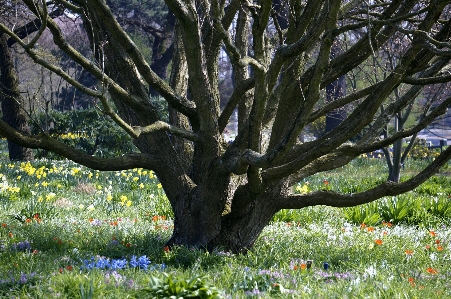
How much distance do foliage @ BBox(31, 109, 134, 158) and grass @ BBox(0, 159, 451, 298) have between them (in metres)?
7.52

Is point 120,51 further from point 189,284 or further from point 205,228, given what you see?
point 189,284

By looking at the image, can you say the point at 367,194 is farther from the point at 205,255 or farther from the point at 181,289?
the point at 181,289

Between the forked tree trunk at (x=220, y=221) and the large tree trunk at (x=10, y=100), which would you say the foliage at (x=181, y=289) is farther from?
the large tree trunk at (x=10, y=100)

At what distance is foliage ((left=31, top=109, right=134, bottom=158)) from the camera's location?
1617 cm

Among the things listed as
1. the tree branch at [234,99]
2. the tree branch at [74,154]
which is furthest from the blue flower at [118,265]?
the tree branch at [234,99]

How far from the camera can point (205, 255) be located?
4.50m

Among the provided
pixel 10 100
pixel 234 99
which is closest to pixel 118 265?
pixel 234 99

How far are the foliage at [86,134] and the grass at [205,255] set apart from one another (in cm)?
752

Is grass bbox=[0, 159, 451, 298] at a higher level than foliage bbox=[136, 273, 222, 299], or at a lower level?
lower

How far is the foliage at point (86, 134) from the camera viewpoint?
16.2 meters

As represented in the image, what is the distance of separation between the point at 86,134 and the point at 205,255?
43.7ft

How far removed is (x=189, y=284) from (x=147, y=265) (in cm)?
110

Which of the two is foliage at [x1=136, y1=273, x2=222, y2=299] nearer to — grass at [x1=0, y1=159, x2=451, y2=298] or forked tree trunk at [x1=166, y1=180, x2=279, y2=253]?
grass at [x1=0, y1=159, x2=451, y2=298]

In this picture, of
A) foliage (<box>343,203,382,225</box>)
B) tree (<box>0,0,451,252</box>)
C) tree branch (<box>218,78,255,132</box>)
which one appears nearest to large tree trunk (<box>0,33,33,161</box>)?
foliage (<box>343,203,382,225</box>)
